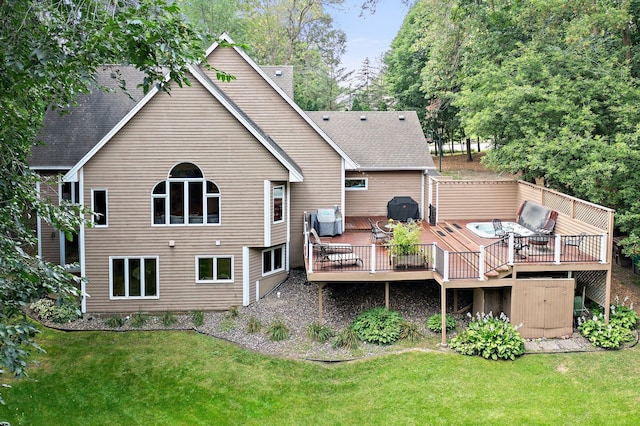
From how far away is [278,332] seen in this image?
13.9 metres

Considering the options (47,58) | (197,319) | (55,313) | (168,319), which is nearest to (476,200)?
(197,319)

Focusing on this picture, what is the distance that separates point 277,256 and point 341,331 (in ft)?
14.5

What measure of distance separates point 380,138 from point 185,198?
29.4 ft

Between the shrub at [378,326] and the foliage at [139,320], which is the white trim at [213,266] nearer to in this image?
the foliage at [139,320]

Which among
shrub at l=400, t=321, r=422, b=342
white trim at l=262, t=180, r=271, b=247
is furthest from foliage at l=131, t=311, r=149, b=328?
shrub at l=400, t=321, r=422, b=342

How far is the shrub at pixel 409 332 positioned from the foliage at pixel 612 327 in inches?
164

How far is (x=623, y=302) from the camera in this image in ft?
47.4

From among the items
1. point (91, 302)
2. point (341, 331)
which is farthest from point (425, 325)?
point (91, 302)

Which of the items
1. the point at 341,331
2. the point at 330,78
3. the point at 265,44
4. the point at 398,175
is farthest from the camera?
the point at 330,78

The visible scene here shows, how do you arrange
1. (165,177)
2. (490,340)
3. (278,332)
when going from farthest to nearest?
(165,177), (278,332), (490,340)

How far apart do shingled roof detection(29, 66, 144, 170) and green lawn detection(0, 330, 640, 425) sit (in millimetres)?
6292

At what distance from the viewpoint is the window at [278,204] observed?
16.4 metres

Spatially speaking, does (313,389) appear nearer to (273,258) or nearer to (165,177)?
(273,258)

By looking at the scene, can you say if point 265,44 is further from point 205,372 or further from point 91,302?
point 205,372
